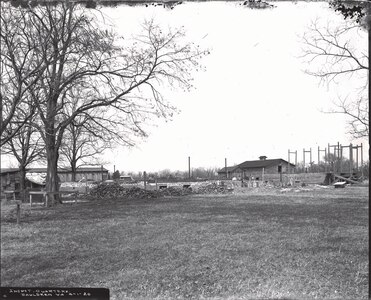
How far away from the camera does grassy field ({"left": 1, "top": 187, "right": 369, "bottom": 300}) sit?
8.99 feet

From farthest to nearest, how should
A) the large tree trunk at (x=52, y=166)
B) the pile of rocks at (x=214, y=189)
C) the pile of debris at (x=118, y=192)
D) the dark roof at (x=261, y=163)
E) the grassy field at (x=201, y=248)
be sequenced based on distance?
the large tree trunk at (x=52, y=166) < the pile of debris at (x=118, y=192) < the pile of rocks at (x=214, y=189) < the grassy field at (x=201, y=248) < the dark roof at (x=261, y=163)

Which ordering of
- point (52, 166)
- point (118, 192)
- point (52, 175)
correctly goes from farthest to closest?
point (52, 175)
point (52, 166)
point (118, 192)

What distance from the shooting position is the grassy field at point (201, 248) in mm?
2740

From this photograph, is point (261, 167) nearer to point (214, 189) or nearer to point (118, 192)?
point (214, 189)

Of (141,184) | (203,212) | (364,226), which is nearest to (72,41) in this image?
(141,184)

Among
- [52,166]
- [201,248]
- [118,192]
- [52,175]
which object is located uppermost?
[52,166]

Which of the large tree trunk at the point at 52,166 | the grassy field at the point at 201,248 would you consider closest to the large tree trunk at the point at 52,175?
the large tree trunk at the point at 52,166

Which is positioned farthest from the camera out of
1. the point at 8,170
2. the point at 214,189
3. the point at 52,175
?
the point at 52,175

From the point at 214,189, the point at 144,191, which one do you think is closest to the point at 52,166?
the point at 144,191

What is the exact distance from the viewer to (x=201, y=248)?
324 cm

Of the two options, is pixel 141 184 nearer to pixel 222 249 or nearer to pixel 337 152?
pixel 222 249

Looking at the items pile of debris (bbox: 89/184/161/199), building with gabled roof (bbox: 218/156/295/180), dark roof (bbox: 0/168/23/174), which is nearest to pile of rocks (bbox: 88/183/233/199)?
pile of debris (bbox: 89/184/161/199)

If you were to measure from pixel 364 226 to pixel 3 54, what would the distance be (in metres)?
3.45

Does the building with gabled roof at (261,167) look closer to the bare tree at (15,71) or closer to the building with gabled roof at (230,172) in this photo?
the building with gabled roof at (230,172)
